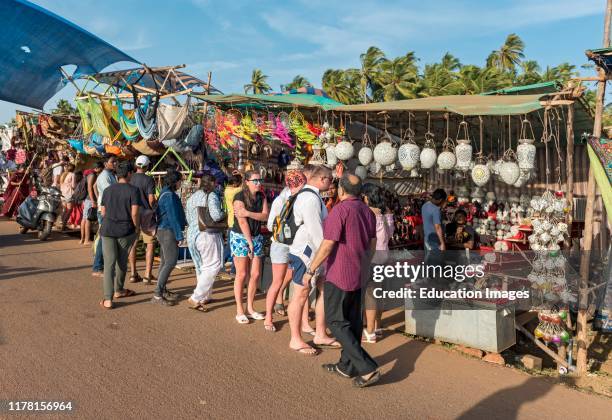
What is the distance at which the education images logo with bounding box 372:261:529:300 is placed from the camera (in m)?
5.12

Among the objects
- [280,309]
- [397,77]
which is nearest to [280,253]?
[280,309]

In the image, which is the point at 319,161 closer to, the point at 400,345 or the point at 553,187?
the point at 400,345

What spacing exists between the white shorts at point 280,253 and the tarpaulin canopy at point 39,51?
7.97 meters

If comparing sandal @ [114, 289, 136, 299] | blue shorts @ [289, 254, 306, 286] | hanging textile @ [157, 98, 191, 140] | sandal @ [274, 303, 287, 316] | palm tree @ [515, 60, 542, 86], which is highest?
palm tree @ [515, 60, 542, 86]

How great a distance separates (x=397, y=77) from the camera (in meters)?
31.8

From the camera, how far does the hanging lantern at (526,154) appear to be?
218 inches

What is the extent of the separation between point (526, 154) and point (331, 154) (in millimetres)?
2625

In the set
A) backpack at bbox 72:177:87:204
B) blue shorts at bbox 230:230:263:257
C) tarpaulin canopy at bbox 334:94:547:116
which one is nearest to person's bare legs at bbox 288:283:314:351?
blue shorts at bbox 230:230:263:257

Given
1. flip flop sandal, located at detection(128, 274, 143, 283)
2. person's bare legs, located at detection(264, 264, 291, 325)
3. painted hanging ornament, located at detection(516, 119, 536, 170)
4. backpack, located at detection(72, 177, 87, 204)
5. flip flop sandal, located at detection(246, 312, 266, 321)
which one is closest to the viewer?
person's bare legs, located at detection(264, 264, 291, 325)

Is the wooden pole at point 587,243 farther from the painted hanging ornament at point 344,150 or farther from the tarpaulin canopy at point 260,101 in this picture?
the tarpaulin canopy at point 260,101

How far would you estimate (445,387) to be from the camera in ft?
12.6

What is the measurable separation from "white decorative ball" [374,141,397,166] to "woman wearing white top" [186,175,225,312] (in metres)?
2.28

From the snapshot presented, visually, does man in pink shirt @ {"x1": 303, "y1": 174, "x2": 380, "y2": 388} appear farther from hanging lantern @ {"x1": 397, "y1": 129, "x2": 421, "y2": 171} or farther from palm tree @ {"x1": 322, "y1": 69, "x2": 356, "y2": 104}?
palm tree @ {"x1": 322, "y1": 69, "x2": 356, "y2": 104}

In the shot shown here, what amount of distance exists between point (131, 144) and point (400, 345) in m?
6.60
